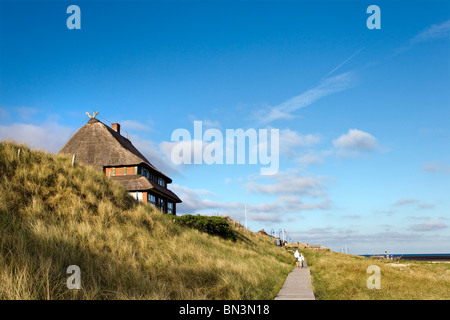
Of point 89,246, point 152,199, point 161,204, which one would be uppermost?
point 152,199

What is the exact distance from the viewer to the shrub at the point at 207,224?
2262 cm

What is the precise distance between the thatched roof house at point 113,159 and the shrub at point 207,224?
716 centimetres

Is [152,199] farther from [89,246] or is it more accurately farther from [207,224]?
[89,246]

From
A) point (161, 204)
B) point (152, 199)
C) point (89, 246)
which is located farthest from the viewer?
point (161, 204)

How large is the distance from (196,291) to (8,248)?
473 cm

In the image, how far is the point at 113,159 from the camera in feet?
101

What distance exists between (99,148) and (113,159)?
2160 mm

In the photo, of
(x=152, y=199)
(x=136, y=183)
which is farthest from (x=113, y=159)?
(x=152, y=199)

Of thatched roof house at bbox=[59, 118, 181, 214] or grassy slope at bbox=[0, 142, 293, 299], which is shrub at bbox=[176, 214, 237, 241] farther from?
thatched roof house at bbox=[59, 118, 181, 214]

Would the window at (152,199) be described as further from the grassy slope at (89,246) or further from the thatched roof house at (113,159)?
the grassy slope at (89,246)

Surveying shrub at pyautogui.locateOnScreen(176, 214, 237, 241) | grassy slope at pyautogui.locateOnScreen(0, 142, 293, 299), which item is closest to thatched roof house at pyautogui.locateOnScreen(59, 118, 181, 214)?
shrub at pyautogui.locateOnScreen(176, 214, 237, 241)

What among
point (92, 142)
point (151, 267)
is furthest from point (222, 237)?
point (92, 142)
